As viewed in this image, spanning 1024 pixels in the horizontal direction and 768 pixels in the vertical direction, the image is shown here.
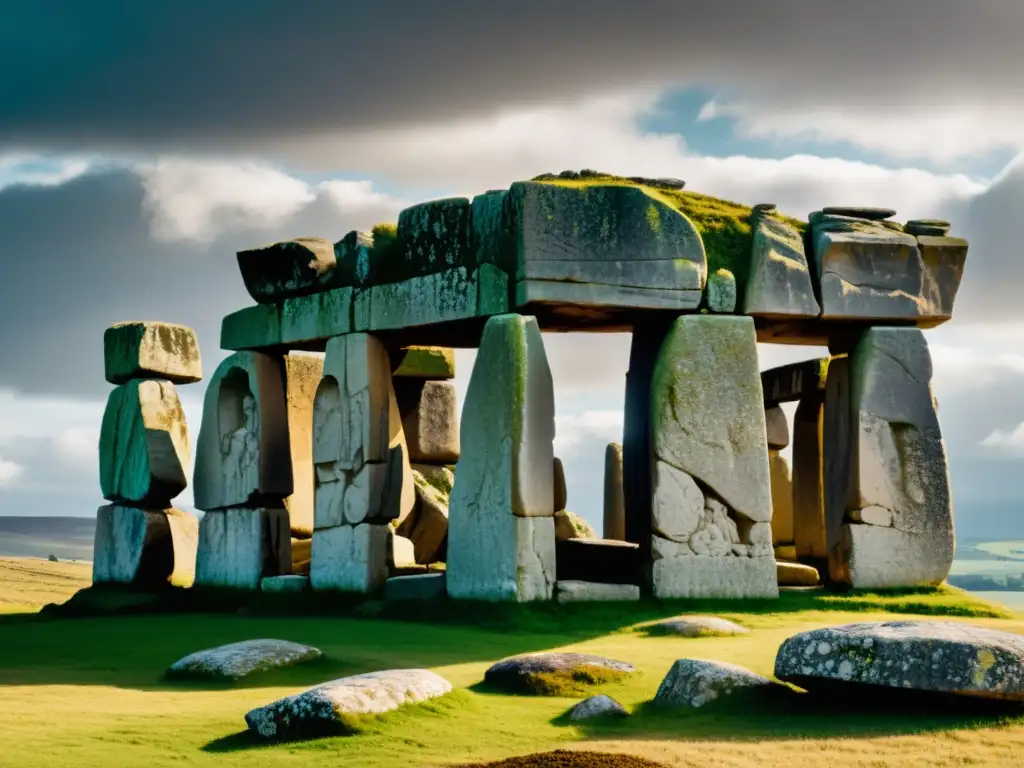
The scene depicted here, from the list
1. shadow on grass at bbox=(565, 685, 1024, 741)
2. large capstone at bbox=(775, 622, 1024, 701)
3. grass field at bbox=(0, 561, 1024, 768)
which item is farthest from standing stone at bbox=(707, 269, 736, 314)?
large capstone at bbox=(775, 622, 1024, 701)

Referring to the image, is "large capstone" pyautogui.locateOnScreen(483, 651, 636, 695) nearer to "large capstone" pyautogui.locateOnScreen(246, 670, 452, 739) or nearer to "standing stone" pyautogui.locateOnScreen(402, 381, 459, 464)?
"large capstone" pyautogui.locateOnScreen(246, 670, 452, 739)

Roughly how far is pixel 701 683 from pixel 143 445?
11.9 metres

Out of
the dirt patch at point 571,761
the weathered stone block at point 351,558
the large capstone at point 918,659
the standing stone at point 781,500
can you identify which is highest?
the standing stone at point 781,500

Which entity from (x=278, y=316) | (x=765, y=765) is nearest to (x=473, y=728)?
(x=765, y=765)

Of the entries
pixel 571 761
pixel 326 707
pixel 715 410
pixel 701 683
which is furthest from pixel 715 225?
pixel 571 761

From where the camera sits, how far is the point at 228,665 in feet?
37.9

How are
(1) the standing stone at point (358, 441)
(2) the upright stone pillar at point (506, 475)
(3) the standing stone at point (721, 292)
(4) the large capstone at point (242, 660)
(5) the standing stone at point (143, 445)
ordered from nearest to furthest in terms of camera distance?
(4) the large capstone at point (242, 660), (2) the upright stone pillar at point (506, 475), (3) the standing stone at point (721, 292), (1) the standing stone at point (358, 441), (5) the standing stone at point (143, 445)

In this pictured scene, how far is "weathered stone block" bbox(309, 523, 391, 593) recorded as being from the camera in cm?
1752

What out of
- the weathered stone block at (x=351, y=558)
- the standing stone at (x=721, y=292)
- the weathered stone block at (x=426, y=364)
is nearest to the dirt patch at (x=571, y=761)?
the standing stone at (x=721, y=292)

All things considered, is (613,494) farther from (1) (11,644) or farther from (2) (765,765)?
(2) (765,765)

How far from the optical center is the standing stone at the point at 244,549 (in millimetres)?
19125

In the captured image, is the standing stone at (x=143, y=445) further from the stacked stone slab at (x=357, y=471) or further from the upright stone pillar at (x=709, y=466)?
the upright stone pillar at (x=709, y=466)

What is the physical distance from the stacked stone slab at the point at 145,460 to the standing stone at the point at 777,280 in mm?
8133

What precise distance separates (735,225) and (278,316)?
19.5ft
